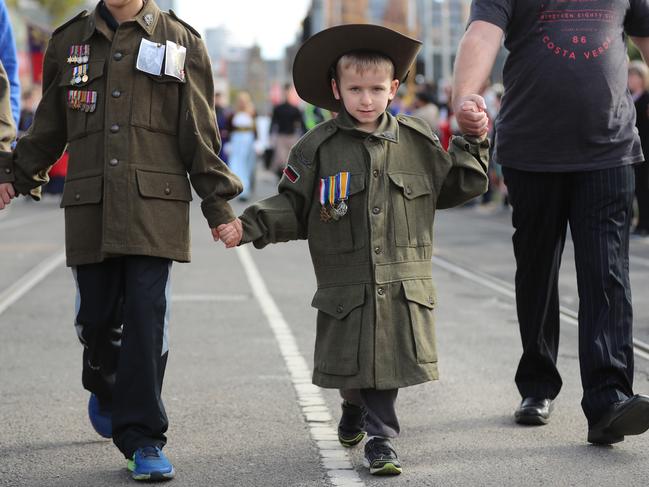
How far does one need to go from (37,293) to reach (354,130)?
19.4 ft

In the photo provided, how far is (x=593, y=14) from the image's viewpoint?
199 inches

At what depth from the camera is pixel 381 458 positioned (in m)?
4.54

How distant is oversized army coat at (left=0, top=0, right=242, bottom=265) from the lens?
4.52 meters

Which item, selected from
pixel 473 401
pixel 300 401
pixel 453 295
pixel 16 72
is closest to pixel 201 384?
pixel 300 401

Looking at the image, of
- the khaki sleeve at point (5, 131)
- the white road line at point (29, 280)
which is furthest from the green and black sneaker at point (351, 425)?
the white road line at point (29, 280)

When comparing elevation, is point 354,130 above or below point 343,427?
above

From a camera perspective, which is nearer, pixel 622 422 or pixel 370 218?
pixel 370 218

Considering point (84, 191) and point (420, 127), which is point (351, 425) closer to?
point (420, 127)

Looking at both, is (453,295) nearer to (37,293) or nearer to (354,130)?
(37,293)

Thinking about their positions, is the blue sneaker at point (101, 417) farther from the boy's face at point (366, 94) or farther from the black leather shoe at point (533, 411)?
the black leather shoe at point (533, 411)

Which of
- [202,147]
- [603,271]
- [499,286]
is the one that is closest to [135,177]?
[202,147]

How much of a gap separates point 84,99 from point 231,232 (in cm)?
69

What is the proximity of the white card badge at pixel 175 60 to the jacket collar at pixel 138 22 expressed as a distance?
101 mm

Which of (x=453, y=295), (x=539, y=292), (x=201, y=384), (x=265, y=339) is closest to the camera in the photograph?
(x=539, y=292)
